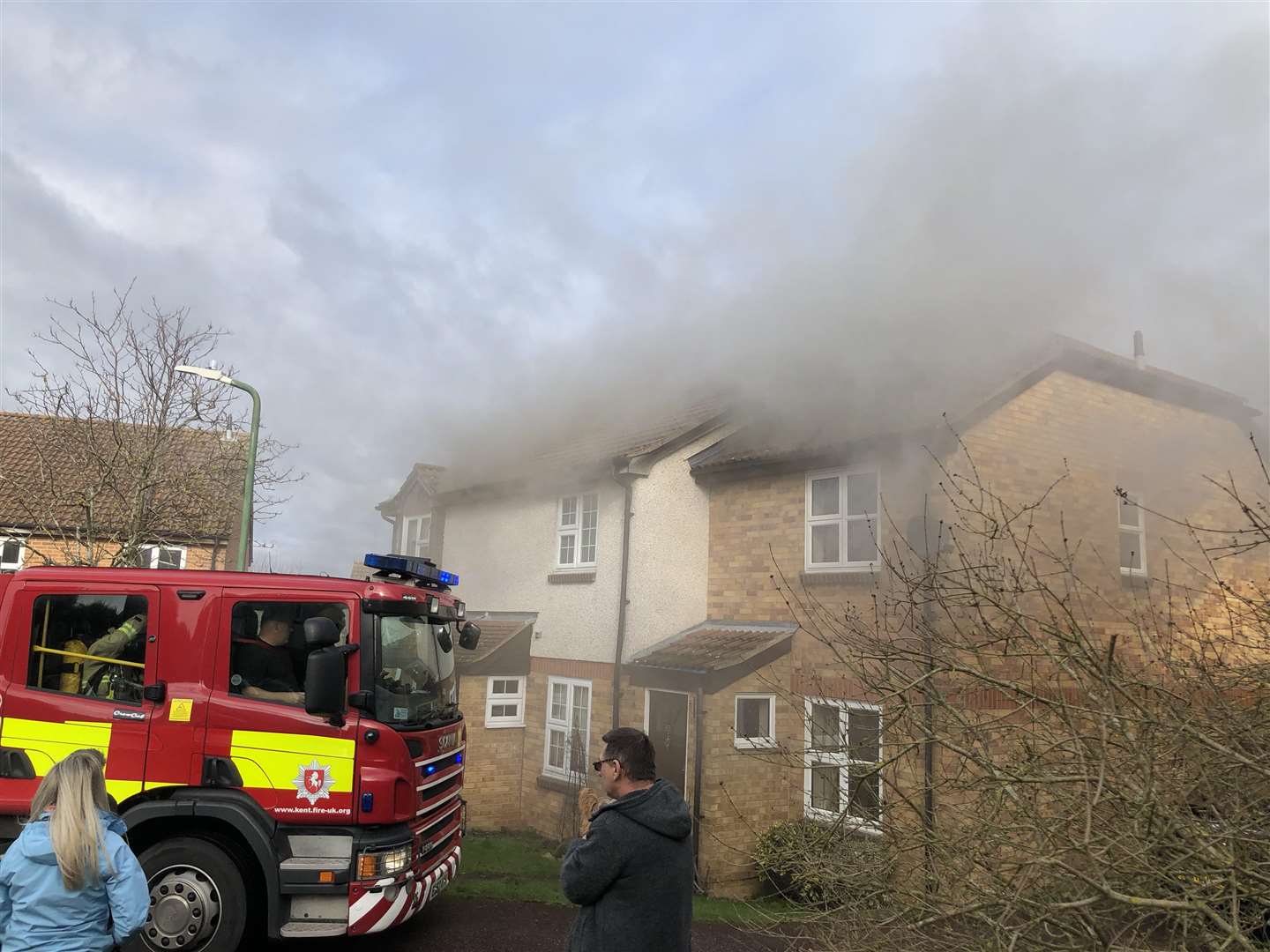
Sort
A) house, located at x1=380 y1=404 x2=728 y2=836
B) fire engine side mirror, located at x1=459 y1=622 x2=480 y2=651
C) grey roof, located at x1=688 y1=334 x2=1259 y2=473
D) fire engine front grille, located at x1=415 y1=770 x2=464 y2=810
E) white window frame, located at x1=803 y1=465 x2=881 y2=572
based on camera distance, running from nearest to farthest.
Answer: fire engine front grille, located at x1=415 y1=770 x2=464 y2=810
fire engine side mirror, located at x1=459 y1=622 x2=480 y2=651
grey roof, located at x1=688 y1=334 x2=1259 y2=473
white window frame, located at x1=803 y1=465 x2=881 y2=572
house, located at x1=380 y1=404 x2=728 y2=836

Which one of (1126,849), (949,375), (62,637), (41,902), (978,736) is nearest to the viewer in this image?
(41,902)

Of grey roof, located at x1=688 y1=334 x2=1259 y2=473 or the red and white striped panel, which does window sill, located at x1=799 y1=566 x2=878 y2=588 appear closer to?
grey roof, located at x1=688 y1=334 x2=1259 y2=473

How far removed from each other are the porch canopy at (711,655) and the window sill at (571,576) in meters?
1.82

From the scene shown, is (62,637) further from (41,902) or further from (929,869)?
(929,869)

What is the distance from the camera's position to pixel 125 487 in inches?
493

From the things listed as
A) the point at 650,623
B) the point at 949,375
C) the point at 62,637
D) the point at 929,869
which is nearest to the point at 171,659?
the point at 62,637

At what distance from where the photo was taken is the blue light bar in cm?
584

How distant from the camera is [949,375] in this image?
32.9ft

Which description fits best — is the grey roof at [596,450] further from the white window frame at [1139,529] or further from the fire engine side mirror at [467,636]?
the fire engine side mirror at [467,636]

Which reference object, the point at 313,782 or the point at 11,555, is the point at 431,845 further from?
the point at 11,555

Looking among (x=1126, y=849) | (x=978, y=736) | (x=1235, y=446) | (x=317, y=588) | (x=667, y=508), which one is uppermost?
(x=1235, y=446)

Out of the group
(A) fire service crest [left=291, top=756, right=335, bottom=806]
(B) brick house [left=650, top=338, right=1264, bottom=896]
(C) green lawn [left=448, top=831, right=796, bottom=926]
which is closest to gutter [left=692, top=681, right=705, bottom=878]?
(B) brick house [left=650, top=338, right=1264, bottom=896]

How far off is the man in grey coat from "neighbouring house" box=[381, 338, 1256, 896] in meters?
4.90

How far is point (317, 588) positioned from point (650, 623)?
6.43 m
